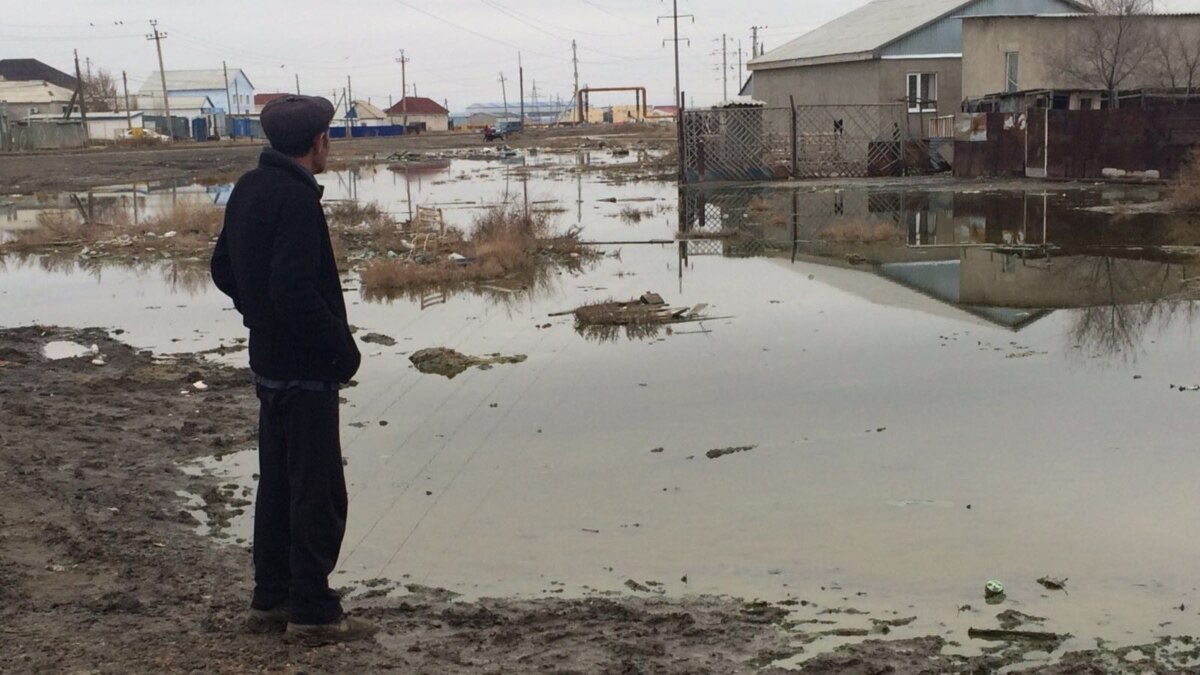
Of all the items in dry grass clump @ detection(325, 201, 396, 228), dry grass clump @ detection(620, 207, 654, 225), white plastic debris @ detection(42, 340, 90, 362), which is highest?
dry grass clump @ detection(325, 201, 396, 228)

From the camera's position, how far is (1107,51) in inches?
1390

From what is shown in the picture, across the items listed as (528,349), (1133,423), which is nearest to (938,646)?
(1133,423)

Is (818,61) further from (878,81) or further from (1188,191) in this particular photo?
(1188,191)

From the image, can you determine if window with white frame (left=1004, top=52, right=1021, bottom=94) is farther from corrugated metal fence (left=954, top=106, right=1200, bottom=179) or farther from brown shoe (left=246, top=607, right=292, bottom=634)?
brown shoe (left=246, top=607, right=292, bottom=634)

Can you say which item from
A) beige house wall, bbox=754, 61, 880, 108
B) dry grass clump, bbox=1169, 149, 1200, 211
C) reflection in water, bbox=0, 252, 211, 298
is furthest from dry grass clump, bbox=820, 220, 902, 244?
beige house wall, bbox=754, 61, 880, 108

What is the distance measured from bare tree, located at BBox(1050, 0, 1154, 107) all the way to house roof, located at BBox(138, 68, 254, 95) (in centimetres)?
10067

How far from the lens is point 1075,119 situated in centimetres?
2997

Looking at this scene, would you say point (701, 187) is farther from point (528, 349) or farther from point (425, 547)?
point (425, 547)

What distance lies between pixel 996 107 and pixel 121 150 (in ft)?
175

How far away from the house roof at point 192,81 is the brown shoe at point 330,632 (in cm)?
12552

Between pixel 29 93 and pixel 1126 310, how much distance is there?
10613 cm

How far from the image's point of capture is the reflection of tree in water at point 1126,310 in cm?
1116

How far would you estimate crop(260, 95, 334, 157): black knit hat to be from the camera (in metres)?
4.64

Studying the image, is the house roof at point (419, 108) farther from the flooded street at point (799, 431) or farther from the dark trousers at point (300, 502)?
the dark trousers at point (300, 502)
